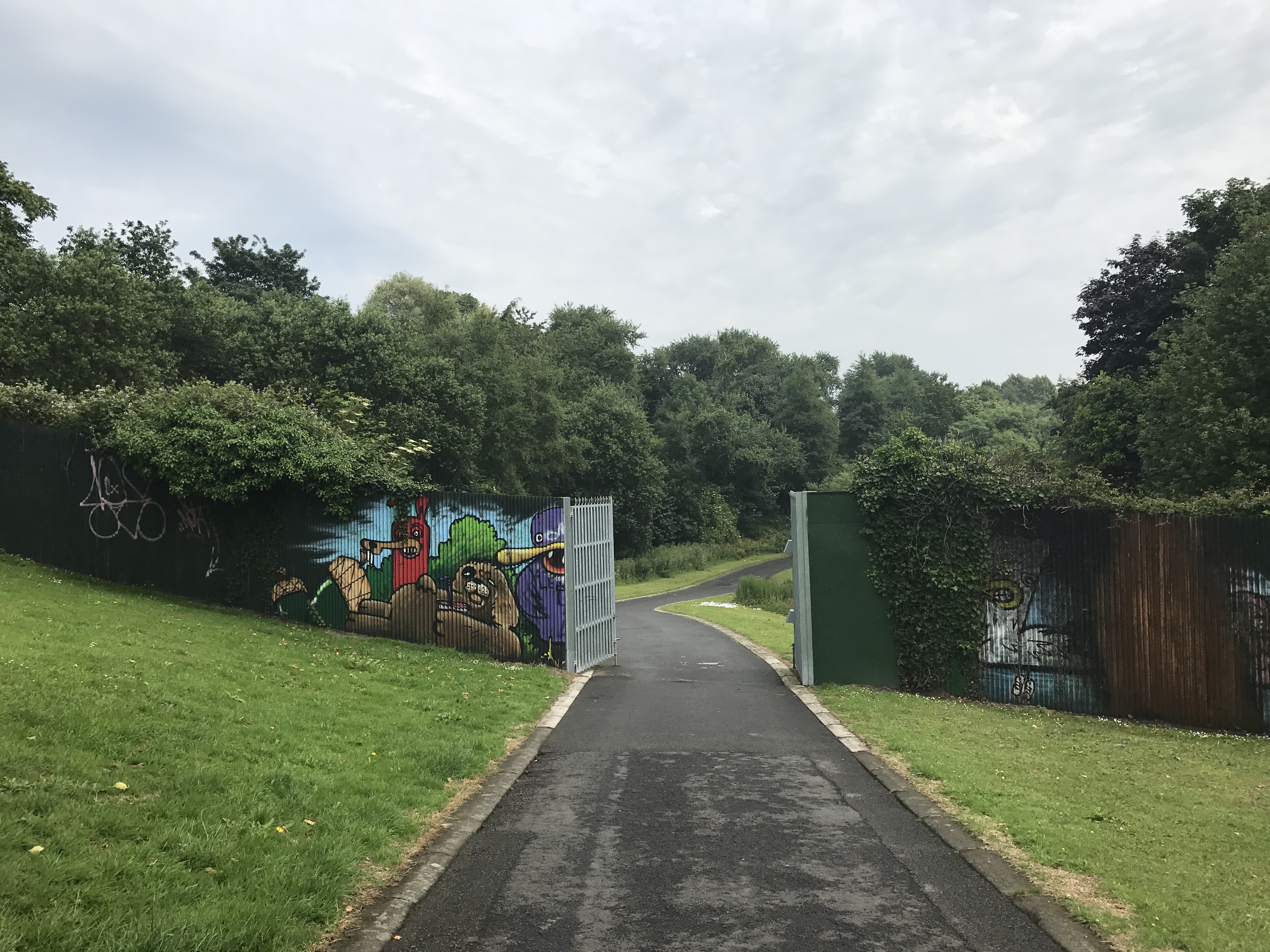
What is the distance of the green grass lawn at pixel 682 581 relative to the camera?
4144 cm

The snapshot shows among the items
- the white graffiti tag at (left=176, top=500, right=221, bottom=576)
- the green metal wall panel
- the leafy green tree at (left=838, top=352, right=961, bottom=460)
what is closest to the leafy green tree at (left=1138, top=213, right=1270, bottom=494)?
the green metal wall panel

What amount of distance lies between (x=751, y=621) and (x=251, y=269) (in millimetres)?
34401

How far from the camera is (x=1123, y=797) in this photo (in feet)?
23.1

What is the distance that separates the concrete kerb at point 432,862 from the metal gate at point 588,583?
4.86 m

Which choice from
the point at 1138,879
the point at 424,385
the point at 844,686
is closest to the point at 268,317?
the point at 424,385

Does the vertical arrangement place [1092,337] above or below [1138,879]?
above

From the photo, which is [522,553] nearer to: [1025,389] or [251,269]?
[251,269]

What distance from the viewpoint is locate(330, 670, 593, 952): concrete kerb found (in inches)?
168

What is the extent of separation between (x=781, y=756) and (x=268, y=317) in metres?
32.0

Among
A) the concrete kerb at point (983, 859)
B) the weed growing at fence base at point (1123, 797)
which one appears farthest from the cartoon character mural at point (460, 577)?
the concrete kerb at point (983, 859)

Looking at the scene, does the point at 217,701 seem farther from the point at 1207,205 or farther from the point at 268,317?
the point at 1207,205

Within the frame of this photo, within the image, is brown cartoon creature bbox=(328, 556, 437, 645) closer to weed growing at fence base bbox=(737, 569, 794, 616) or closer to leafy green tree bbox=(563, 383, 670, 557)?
weed growing at fence base bbox=(737, 569, 794, 616)

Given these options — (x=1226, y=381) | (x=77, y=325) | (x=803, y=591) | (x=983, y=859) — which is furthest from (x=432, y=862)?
(x=77, y=325)

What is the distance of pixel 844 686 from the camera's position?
495 inches
